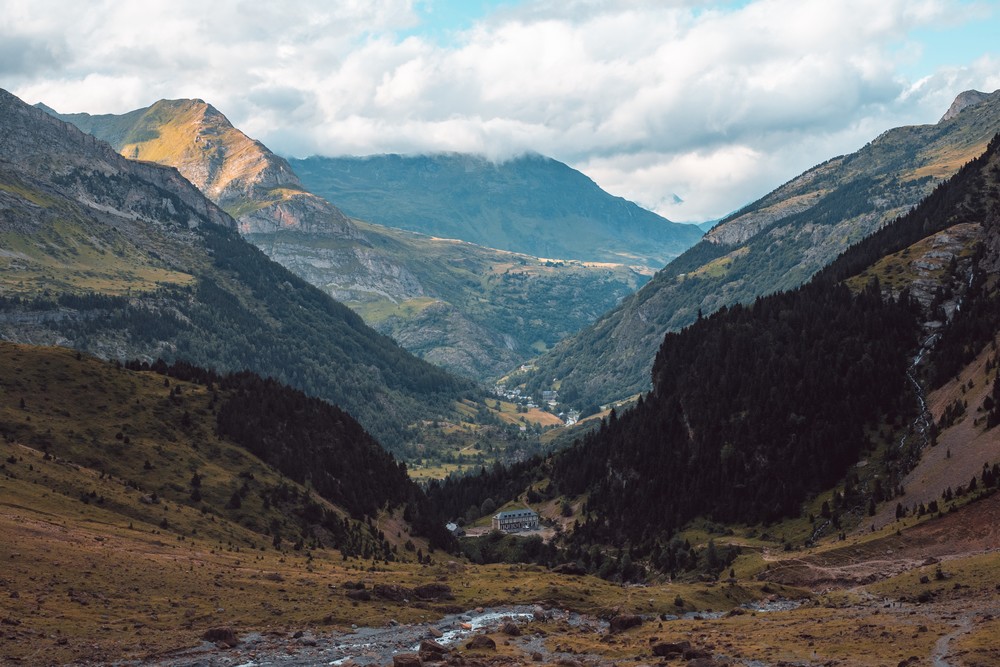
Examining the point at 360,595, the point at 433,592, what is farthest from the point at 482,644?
the point at 433,592

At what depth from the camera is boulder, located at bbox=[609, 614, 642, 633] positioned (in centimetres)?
10462

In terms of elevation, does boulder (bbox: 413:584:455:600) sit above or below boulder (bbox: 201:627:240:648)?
below

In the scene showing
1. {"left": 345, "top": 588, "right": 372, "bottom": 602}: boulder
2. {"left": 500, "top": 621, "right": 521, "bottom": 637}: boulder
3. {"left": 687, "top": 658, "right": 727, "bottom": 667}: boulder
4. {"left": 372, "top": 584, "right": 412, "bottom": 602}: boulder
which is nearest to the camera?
{"left": 687, "top": 658, "right": 727, "bottom": 667}: boulder

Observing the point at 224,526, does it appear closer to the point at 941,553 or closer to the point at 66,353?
the point at 66,353

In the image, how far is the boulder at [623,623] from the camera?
10462 cm

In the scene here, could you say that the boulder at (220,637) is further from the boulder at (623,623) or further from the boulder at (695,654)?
the boulder at (695,654)

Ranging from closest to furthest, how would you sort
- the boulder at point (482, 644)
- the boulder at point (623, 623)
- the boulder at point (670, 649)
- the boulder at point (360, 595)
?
the boulder at point (670, 649) < the boulder at point (482, 644) < the boulder at point (623, 623) < the boulder at point (360, 595)

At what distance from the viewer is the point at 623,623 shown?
344 feet

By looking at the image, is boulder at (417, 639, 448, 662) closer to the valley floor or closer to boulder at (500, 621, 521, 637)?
the valley floor

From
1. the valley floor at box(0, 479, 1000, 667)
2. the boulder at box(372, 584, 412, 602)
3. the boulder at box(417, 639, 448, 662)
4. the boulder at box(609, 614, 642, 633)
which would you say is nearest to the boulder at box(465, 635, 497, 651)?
the valley floor at box(0, 479, 1000, 667)

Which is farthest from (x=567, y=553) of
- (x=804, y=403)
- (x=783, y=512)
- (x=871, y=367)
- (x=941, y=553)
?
(x=941, y=553)

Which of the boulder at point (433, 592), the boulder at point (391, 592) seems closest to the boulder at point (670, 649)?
the boulder at point (391, 592)

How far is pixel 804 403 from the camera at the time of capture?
19438 cm

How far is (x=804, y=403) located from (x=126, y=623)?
14626cm
